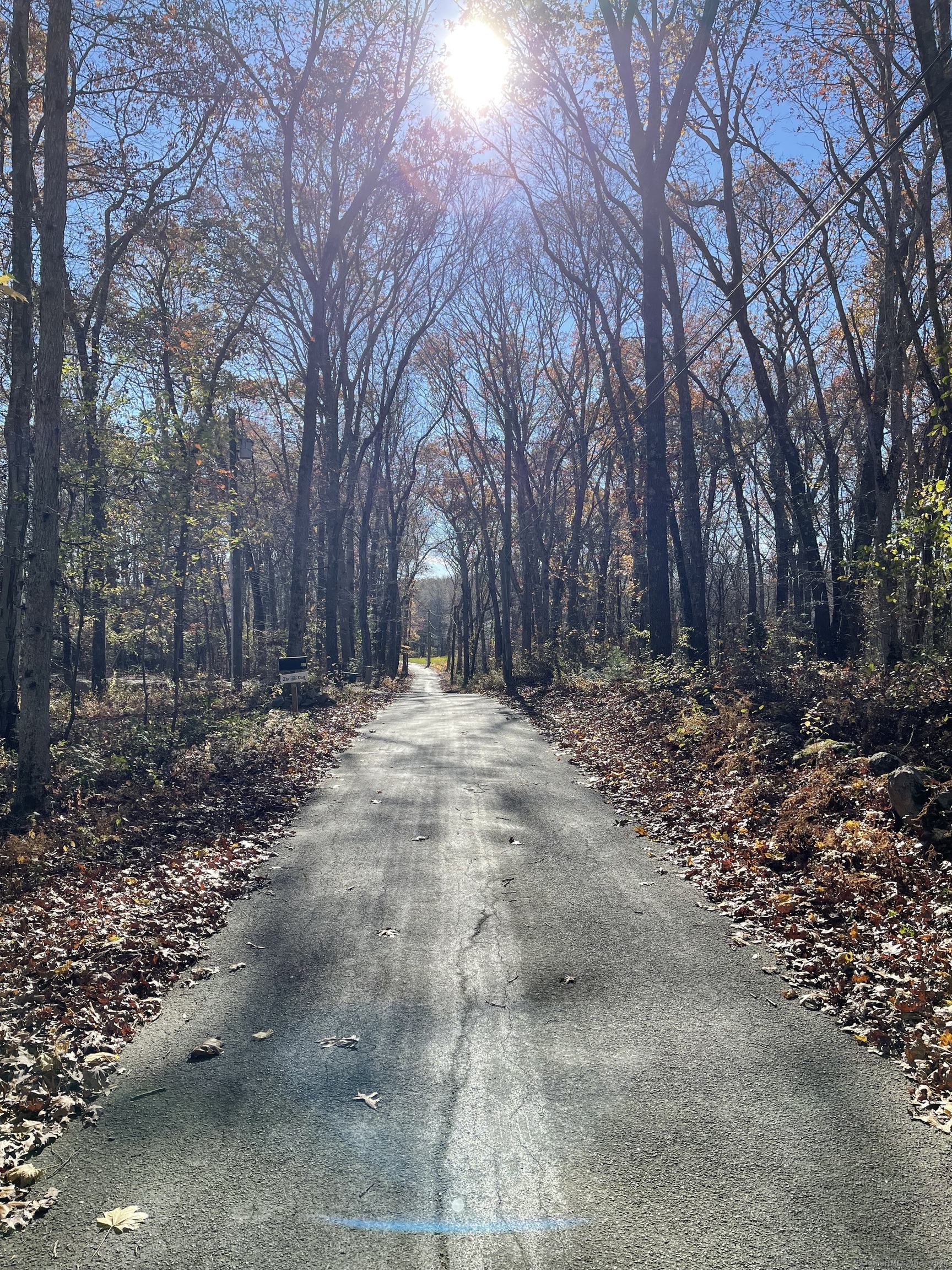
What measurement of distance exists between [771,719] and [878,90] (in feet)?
44.6

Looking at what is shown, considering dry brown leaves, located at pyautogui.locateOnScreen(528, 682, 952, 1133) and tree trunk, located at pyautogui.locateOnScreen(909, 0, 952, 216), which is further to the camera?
tree trunk, located at pyautogui.locateOnScreen(909, 0, 952, 216)

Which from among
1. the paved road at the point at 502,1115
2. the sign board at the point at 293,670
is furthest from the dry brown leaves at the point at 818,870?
the sign board at the point at 293,670

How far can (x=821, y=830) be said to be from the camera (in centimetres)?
656

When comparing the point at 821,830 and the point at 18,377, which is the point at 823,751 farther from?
the point at 18,377

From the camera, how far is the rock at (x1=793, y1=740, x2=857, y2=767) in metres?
7.84

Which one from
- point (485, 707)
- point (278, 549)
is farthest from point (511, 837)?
point (278, 549)

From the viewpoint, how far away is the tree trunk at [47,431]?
948cm

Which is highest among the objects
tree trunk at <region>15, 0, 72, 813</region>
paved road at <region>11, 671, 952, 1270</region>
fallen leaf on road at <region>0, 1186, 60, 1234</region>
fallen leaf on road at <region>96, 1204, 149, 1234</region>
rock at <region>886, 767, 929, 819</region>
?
tree trunk at <region>15, 0, 72, 813</region>

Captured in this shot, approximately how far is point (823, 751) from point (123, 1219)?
7175 millimetres

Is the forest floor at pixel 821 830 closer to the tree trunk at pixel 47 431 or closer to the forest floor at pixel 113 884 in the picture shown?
the forest floor at pixel 113 884

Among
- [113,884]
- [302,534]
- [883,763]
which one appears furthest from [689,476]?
[113,884]

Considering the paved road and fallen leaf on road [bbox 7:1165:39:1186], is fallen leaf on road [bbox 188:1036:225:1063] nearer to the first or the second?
the paved road

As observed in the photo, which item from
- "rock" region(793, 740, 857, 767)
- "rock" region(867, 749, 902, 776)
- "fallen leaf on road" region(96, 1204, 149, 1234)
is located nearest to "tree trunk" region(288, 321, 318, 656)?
"rock" region(793, 740, 857, 767)

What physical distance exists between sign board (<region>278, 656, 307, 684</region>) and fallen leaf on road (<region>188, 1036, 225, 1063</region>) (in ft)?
38.6
